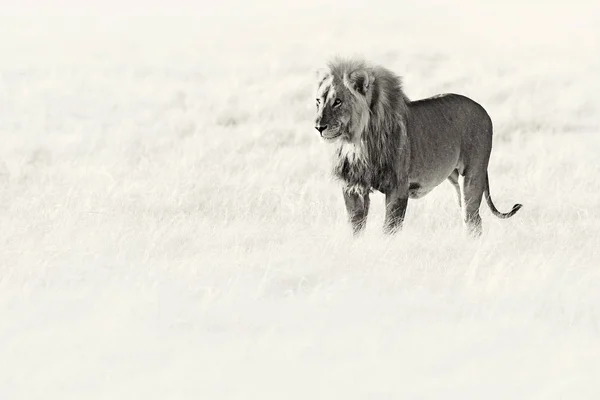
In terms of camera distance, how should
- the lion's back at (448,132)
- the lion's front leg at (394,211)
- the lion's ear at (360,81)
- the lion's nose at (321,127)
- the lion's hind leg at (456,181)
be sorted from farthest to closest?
the lion's hind leg at (456,181)
the lion's back at (448,132)
the lion's front leg at (394,211)
the lion's ear at (360,81)
the lion's nose at (321,127)

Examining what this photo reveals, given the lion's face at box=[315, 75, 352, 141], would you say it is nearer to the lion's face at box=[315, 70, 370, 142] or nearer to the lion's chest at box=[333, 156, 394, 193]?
the lion's face at box=[315, 70, 370, 142]

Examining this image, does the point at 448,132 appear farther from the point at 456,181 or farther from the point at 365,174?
the point at 365,174

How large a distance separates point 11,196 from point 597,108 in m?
11.9

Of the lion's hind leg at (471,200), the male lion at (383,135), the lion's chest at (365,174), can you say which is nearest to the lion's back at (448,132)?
the male lion at (383,135)

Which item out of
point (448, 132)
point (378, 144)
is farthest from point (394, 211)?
point (448, 132)

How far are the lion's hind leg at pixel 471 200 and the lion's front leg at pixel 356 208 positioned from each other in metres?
1.43

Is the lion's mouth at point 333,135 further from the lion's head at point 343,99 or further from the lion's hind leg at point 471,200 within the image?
the lion's hind leg at point 471,200

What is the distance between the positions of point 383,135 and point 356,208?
2.24ft

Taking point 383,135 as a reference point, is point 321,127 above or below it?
above

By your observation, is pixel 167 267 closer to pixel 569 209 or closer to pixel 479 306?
pixel 479 306

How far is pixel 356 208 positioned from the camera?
8297 millimetres

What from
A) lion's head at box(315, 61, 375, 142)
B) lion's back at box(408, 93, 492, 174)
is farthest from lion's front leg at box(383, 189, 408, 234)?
lion's head at box(315, 61, 375, 142)

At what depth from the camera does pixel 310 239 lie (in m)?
7.91

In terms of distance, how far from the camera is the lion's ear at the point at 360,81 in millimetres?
7832
